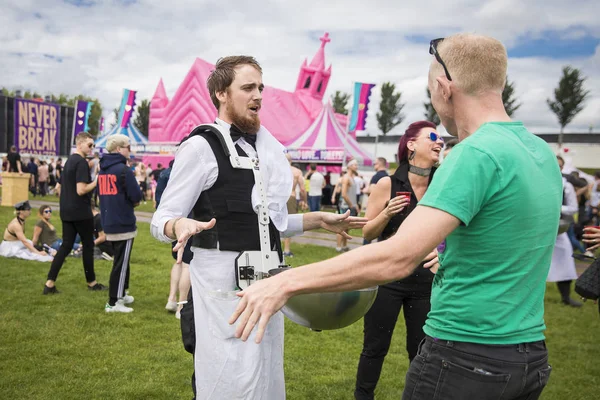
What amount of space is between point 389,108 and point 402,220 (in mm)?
60869

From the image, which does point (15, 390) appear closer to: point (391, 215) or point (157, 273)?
point (391, 215)

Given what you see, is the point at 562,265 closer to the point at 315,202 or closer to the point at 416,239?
the point at 416,239

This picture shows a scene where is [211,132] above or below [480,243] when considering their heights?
above

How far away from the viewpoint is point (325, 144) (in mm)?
22844

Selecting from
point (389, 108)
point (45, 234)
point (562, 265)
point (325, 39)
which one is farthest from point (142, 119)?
point (562, 265)

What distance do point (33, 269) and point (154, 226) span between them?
7166mm

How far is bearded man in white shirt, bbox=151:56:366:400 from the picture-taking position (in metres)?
2.35

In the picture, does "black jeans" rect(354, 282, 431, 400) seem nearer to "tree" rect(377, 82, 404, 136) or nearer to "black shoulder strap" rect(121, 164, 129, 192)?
"black shoulder strap" rect(121, 164, 129, 192)

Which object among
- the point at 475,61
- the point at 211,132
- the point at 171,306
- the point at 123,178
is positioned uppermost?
the point at 475,61

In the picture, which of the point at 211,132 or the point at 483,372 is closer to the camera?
the point at 483,372

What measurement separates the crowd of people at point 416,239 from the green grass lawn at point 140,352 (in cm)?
140

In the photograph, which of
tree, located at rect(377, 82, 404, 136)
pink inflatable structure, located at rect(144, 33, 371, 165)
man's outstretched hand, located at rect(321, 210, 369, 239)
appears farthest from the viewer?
tree, located at rect(377, 82, 404, 136)

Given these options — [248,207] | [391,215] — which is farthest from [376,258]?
[391,215]

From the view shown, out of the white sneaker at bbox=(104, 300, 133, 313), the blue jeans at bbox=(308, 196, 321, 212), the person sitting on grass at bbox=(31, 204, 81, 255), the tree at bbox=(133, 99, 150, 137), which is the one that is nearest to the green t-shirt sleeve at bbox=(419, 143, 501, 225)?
the white sneaker at bbox=(104, 300, 133, 313)
